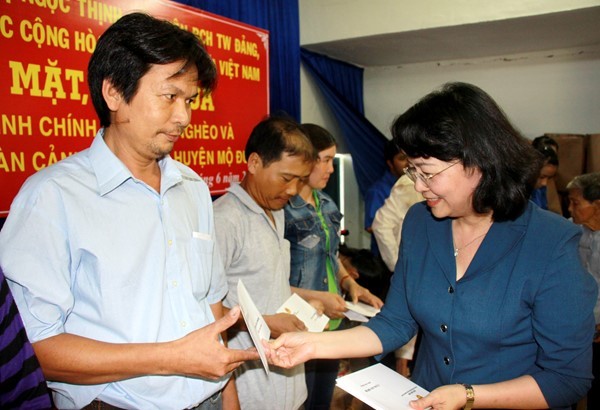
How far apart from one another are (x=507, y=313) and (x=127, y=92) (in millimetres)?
1117

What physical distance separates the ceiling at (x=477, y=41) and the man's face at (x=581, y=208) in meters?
1.37

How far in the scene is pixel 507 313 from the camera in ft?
3.96

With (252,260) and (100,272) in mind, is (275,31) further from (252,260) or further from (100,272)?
(100,272)

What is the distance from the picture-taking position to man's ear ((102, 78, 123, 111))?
1182mm

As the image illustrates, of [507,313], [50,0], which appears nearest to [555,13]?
[507,313]

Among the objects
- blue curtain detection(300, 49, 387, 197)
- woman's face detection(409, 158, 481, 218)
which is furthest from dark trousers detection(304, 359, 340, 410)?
blue curtain detection(300, 49, 387, 197)

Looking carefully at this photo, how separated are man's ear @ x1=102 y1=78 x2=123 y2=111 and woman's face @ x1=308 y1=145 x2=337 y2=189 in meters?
1.45

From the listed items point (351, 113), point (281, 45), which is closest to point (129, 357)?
point (281, 45)

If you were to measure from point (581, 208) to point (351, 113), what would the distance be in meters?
2.42

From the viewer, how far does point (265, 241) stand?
5.96ft

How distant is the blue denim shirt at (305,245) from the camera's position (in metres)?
2.24

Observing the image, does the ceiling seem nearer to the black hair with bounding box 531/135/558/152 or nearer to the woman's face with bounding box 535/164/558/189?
the black hair with bounding box 531/135/558/152

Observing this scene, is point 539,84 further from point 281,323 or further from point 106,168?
point 106,168

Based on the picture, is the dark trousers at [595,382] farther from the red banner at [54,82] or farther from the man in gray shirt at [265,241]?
the red banner at [54,82]
